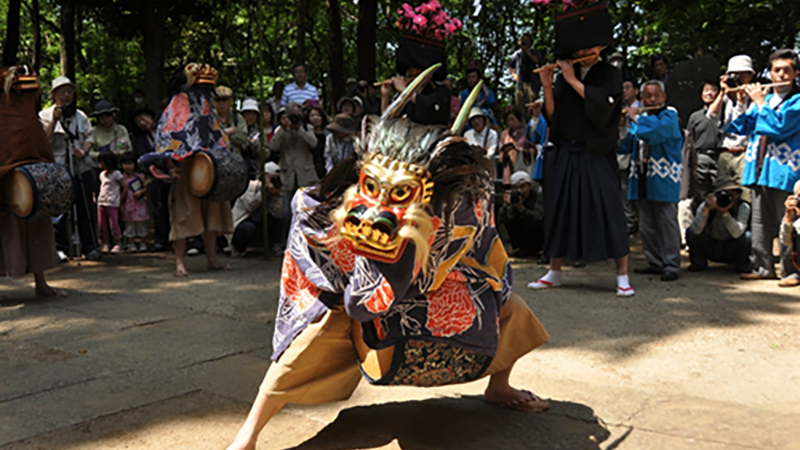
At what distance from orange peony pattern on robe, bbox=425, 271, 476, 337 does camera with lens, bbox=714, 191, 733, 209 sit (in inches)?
194

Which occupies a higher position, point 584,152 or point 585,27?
point 585,27

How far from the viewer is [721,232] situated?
7109 millimetres

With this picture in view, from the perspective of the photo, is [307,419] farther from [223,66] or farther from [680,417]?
[223,66]

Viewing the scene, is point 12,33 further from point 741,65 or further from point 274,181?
point 741,65

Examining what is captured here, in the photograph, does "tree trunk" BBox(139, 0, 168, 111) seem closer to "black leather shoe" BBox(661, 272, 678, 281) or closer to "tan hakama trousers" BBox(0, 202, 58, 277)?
"tan hakama trousers" BBox(0, 202, 58, 277)

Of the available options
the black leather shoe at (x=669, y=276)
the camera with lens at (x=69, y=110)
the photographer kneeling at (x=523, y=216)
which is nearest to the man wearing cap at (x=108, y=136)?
the camera with lens at (x=69, y=110)

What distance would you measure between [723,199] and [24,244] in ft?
19.6

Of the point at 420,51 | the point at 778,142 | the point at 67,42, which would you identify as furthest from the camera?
the point at 67,42

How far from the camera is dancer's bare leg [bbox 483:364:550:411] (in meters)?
3.44

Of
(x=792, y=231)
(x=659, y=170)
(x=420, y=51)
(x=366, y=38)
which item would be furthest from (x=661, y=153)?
(x=366, y=38)

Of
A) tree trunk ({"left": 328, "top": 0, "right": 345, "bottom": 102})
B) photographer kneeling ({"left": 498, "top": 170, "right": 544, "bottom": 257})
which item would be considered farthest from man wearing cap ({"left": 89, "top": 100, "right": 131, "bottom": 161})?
tree trunk ({"left": 328, "top": 0, "right": 345, "bottom": 102})

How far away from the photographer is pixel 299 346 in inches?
113

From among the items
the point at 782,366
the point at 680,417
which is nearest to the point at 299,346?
the point at 680,417

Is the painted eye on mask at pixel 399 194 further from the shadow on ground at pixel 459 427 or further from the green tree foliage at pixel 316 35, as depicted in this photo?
the green tree foliage at pixel 316 35
